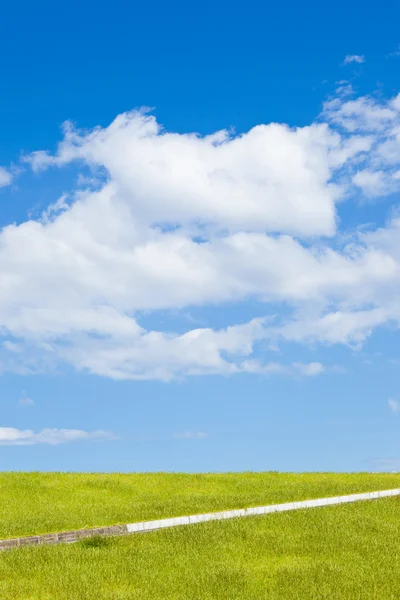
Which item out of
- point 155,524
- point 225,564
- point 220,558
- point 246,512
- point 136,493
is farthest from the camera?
point 136,493

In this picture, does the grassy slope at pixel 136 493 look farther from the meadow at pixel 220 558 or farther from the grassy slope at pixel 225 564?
the grassy slope at pixel 225 564

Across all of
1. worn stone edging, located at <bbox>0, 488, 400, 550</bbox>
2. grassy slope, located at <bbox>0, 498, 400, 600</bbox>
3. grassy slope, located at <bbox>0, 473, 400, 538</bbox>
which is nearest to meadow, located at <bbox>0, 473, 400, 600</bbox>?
grassy slope, located at <bbox>0, 498, 400, 600</bbox>

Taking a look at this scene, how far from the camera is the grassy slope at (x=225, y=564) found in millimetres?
12500

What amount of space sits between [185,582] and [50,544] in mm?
4430

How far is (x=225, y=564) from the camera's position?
13.9 m

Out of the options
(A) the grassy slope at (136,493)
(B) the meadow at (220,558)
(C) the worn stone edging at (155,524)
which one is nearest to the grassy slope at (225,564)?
(B) the meadow at (220,558)

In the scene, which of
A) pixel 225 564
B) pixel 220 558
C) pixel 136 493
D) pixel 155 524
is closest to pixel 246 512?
pixel 155 524

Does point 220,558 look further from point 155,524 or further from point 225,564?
point 155,524

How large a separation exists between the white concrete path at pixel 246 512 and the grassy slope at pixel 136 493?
89cm

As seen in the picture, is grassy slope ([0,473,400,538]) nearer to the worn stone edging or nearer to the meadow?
the meadow

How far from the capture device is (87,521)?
62.6 ft

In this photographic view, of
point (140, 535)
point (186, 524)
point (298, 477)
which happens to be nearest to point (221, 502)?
point (186, 524)

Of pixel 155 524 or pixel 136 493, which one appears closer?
pixel 155 524

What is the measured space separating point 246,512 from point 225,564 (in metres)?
5.51
